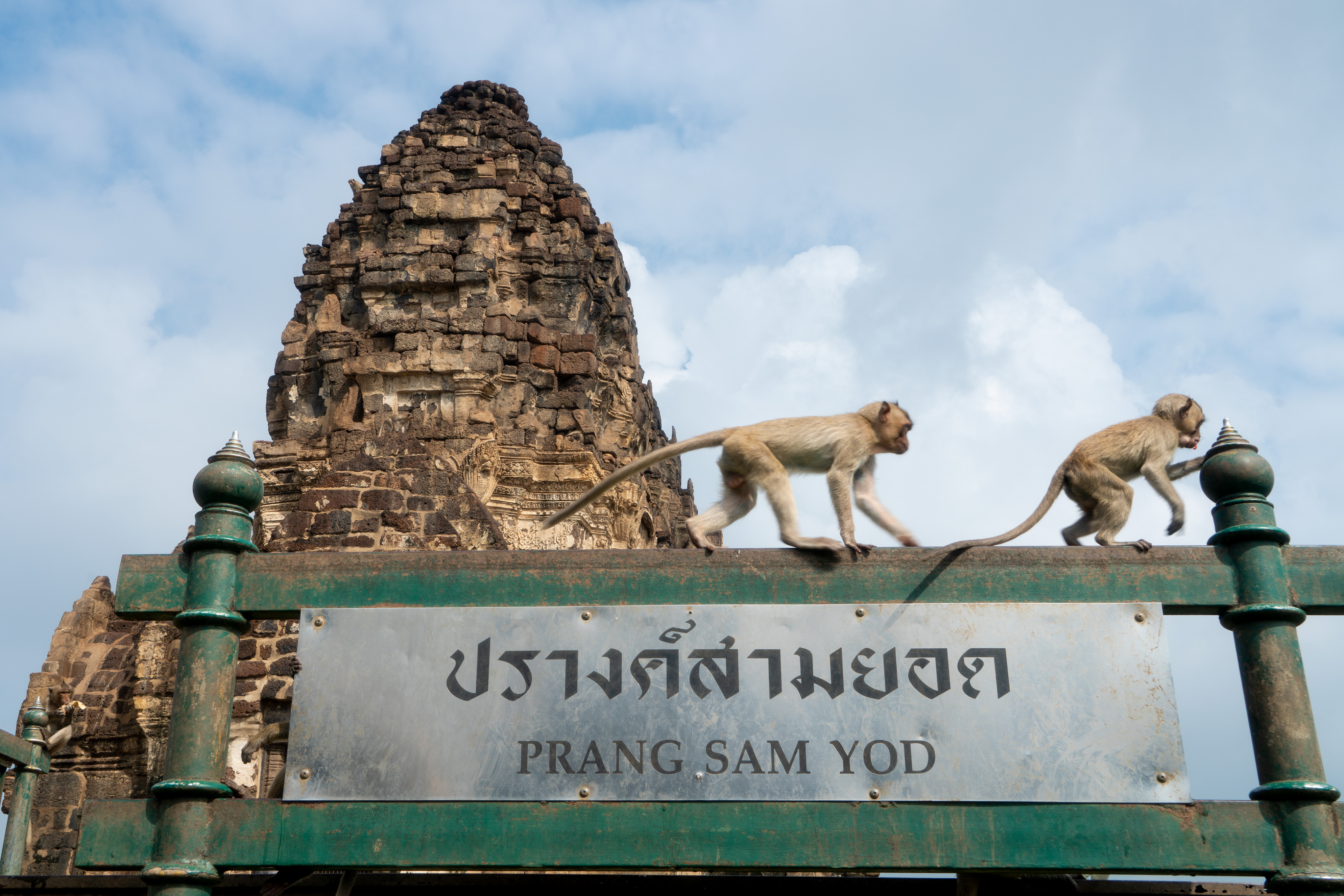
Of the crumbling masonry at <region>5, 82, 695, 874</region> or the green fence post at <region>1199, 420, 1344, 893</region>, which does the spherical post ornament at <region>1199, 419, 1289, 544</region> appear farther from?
the crumbling masonry at <region>5, 82, 695, 874</region>

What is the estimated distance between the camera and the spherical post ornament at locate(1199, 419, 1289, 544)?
335cm

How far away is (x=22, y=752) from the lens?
591 centimetres

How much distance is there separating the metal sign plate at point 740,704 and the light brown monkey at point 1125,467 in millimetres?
1499

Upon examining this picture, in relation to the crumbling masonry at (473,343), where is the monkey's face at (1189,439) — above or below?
below

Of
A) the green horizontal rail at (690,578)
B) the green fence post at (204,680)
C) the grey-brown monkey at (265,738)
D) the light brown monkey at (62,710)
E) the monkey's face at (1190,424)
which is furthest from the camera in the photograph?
the light brown monkey at (62,710)

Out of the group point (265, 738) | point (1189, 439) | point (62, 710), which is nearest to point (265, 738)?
point (265, 738)

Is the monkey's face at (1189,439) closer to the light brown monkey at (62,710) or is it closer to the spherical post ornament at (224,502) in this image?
the spherical post ornament at (224,502)

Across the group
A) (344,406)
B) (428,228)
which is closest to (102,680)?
(344,406)

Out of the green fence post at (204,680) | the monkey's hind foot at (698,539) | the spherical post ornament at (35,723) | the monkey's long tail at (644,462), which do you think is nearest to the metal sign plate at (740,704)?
the green fence post at (204,680)

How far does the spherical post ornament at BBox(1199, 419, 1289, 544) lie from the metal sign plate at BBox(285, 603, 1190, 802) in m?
0.35

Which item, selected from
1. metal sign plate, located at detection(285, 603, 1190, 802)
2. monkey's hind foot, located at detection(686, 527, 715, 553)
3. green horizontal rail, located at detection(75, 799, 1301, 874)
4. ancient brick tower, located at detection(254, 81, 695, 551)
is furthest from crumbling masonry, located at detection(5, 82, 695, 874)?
green horizontal rail, located at detection(75, 799, 1301, 874)

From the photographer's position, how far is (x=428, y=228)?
1741cm

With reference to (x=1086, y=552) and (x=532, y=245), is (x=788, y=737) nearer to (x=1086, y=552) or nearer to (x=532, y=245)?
(x=1086, y=552)

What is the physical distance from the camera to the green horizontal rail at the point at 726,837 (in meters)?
3.11
